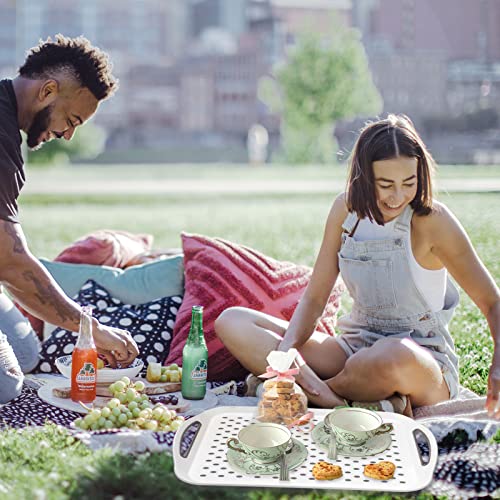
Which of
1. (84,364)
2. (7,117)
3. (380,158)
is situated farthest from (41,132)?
(380,158)

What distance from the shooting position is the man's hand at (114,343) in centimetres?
262

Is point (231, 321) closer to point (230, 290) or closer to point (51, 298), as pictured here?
point (230, 290)

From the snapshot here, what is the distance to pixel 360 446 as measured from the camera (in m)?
2.17

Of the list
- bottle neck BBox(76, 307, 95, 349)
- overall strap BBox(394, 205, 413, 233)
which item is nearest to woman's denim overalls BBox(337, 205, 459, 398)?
overall strap BBox(394, 205, 413, 233)

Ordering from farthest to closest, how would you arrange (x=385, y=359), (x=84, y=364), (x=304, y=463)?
1. (x=84, y=364)
2. (x=385, y=359)
3. (x=304, y=463)

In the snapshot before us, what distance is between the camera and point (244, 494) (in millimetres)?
1913

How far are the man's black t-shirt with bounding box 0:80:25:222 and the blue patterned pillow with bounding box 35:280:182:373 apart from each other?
0.85 meters

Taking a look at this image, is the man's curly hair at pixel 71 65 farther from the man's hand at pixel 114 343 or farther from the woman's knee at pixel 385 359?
the woman's knee at pixel 385 359

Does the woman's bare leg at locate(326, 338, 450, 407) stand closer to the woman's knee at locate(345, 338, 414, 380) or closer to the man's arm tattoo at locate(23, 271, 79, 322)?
the woman's knee at locate(345, 338, 414, 380)

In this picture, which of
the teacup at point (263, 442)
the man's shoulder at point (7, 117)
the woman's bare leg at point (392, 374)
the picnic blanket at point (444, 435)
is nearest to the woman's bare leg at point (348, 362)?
the woman's bare leg at point (392, 374)

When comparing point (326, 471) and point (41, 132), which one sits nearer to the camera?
point (326, 471)

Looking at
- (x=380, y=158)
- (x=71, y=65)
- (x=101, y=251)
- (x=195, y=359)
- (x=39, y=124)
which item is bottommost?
(x=195, y=359)

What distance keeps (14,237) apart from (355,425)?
3.97 ft

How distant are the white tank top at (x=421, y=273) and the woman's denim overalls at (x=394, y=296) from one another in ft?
0.05
